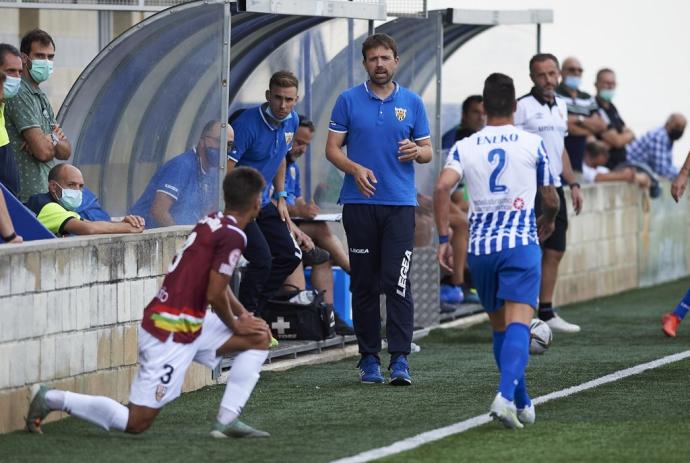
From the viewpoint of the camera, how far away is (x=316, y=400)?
956 centimetres

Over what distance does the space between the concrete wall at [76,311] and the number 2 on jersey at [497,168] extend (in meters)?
2.20

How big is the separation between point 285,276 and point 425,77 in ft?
11.4

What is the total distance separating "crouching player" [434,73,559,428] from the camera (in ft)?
27.5

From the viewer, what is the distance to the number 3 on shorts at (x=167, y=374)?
25.7 ft

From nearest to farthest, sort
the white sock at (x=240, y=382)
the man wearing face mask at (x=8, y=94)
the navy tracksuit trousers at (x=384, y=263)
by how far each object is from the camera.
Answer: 1. the white sock at (x=240, y=382)
2. the man wearing face mask at (x=8, y=94)
3. the navy tracksuit trousers at (x=384, y=263)

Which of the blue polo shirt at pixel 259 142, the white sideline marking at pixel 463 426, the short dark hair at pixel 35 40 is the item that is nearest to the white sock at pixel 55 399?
the white sideline marking at pixel 463 426

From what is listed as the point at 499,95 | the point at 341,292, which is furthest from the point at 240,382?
the point at 341,292

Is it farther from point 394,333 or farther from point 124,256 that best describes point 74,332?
point 394,333

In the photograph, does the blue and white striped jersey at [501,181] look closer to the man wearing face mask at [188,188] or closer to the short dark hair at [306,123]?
the man wearing face mask at [188,188]

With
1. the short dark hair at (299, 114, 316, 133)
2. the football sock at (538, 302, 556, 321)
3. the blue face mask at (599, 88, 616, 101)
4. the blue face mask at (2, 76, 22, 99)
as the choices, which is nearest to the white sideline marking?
the football sock at (538, 302, 556, 321)

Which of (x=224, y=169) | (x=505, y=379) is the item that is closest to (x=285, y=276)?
(x=224, y=169)

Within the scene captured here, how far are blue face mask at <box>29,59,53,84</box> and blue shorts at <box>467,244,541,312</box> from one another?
10.7 feet

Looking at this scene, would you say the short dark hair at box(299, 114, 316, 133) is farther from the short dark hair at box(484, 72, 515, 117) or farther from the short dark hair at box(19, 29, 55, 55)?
the short dark hair at box(484, 72, 515, 117)

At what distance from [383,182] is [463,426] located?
2206mm
